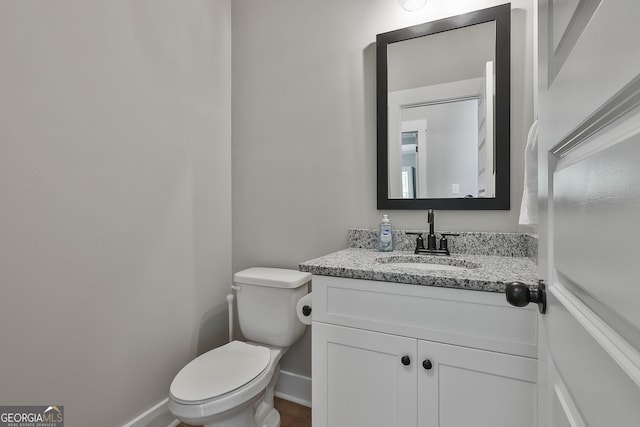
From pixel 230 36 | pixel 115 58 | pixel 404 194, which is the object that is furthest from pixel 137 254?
pixel 230 36

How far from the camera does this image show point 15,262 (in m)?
1.08

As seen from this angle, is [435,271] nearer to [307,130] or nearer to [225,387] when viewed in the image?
[225,387]

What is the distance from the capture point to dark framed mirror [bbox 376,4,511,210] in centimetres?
139

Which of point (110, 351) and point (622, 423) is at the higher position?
point (622, 423)

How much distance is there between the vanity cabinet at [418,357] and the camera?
2.97ft

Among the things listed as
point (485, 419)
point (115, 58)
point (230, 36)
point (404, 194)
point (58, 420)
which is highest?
point (230, 36)

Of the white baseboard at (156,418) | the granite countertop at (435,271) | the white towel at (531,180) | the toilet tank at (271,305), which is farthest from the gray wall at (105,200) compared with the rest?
the white towel at (531,180)

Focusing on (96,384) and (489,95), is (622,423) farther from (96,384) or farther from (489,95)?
(96,384)

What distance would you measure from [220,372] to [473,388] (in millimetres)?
986

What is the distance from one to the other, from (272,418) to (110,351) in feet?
2.77

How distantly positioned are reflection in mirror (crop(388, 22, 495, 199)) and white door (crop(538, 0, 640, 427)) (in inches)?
36.1

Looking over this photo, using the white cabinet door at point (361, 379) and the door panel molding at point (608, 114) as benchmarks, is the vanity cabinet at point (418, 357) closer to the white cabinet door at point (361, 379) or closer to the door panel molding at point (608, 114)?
the white cabinet door at point (361, 379)

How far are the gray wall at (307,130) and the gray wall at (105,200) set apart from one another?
215 millimetres

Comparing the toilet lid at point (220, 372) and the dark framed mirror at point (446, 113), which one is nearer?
the toilet lid at point (220, 372)
